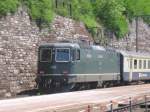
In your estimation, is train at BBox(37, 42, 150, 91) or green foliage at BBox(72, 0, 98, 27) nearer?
train at BBox(37, 42, 150, 91)

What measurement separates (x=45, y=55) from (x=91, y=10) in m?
18.7

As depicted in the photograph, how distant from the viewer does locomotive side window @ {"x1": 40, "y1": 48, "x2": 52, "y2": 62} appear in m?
37.1

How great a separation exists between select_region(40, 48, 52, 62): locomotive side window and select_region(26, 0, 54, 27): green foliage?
11.8 ft

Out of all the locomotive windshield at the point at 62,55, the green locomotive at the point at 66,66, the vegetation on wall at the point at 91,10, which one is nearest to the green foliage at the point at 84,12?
the vegetation on wall at the point at 91,10

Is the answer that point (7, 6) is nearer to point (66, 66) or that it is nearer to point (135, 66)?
point (66, 66)

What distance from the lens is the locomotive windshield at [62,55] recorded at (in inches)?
1452

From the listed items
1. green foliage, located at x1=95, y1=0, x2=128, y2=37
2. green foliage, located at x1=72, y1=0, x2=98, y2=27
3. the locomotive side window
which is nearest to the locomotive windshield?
the locomotive side window

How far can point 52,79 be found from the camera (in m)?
36.4

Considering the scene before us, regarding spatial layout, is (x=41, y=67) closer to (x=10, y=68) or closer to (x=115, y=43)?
(x=10, y=68)

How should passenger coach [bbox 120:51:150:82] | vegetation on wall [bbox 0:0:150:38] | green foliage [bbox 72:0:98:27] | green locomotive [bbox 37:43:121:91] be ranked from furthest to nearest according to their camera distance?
green foliage [bbox 72:0:98:27]
passenger coach [bbox 120:51:150:82]
vegetation on wall [bbox 0:0:150:38]
green locomotive [bbox 37:43:121:91]

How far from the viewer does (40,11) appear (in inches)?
A: 1633

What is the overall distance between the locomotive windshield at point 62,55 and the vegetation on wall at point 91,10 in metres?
3.81

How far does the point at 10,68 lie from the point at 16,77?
3.01ft

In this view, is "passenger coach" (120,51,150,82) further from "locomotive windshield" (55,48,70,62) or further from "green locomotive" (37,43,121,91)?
"locomotive windshield" (55,48,70,62)
